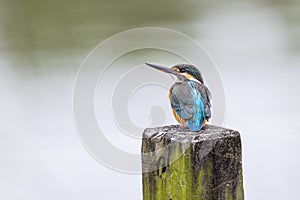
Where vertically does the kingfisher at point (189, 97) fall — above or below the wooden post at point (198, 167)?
above

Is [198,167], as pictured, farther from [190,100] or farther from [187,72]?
[187,72]

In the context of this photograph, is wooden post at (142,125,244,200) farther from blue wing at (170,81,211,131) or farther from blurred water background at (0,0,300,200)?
blurred water background at (0,0,300,200)

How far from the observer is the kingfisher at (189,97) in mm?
1382

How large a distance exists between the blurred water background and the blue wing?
189cm

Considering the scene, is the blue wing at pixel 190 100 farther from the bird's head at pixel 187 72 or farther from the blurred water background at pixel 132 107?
the blurred water background at pixel 132 107

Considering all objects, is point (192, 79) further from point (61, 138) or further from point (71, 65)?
point (71, 65)

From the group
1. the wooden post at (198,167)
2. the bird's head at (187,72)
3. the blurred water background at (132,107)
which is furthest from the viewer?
the blurred water background at (132,107)

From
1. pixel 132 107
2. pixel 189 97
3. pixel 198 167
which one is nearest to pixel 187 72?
pixel 189 97

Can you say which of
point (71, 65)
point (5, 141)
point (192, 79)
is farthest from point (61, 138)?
point (192, 79)

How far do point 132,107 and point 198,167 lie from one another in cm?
237

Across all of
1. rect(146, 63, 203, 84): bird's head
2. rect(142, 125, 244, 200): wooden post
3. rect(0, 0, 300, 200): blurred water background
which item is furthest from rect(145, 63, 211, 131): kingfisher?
rect(0, 0, 300, 200): blurred water background

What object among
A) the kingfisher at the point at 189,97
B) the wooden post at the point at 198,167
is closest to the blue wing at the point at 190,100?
the kingfisher at the point at 189,97

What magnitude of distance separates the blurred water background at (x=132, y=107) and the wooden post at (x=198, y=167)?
2.11 meters

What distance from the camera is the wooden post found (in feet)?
3.86
